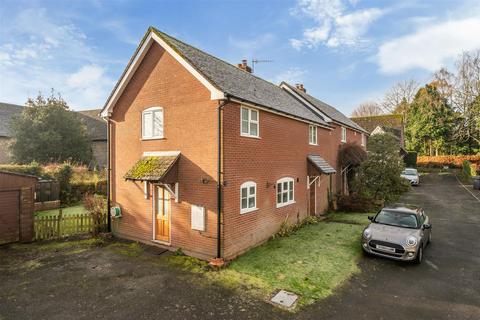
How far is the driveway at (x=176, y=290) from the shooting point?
6.75m

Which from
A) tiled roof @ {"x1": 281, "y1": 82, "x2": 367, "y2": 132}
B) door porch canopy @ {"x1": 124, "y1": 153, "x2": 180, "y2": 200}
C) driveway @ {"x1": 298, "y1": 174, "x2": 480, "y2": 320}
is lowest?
driveway @ {"x1": 298, "y1": 174, "x2": 480, "y2": 320}

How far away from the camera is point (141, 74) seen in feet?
39.5

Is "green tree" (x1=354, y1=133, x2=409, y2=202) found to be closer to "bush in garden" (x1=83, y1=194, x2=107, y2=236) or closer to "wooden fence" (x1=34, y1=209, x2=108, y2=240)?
"bush in garden" (x1=83, y1=194, x2=107, y2=236)

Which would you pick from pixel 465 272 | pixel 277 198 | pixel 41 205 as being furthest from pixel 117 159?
pixel 465 272

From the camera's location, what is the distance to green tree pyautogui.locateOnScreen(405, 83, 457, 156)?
47438 millimetres

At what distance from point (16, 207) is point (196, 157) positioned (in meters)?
8.63

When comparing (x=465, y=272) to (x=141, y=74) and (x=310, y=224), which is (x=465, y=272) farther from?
(x=141, y=74)

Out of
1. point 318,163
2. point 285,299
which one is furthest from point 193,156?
point 318,163

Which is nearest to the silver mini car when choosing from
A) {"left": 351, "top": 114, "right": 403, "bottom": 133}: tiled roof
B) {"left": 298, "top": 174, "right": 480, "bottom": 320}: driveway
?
{"left": 298, "top": 174, "right": 480, "bottom": 320}: driveway

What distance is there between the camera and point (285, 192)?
45.4 feet

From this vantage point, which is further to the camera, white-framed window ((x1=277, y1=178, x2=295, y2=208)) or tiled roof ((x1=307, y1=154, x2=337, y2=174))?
tiled roof ((x1=307, y1=154, x2=337, y2=174))

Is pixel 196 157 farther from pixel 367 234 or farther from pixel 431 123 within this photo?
pixel 431 123

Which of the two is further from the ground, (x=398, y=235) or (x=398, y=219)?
(x=398, y=219)

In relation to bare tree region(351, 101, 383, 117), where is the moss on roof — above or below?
below
